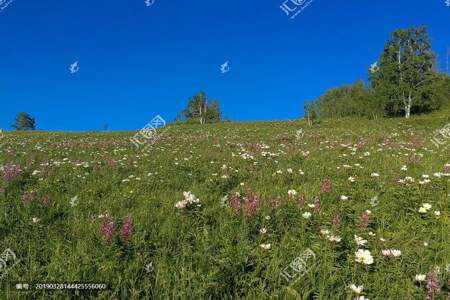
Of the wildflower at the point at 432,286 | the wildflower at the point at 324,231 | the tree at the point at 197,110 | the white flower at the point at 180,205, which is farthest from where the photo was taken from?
the tree at the point at 197,110

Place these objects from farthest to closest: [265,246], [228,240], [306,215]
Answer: [306,215], [228,240], [265,246]

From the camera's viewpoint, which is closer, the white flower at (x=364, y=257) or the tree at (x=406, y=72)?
the white flower at (x=364, y=257)

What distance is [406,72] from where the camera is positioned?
53.2 m

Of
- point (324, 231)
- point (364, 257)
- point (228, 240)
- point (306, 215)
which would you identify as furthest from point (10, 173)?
point (364, 257)

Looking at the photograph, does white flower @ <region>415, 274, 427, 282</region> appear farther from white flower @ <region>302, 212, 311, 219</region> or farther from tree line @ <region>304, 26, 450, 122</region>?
tree line @ <region>304, 26, 450, 122</region>

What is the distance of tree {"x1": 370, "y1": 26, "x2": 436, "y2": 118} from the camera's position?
52.9 meters

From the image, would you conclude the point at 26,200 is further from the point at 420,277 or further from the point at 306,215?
the point at 420,277

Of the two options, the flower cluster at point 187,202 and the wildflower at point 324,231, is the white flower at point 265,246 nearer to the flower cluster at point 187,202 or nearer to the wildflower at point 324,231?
the wildflower at point 324,231

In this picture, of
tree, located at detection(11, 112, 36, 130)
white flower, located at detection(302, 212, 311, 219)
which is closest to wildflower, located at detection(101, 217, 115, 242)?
white flower, located at detection(302, 212, 311, 219)

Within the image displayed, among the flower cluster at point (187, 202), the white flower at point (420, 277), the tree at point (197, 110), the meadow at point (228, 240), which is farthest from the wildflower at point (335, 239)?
the tree at point (197, 110)

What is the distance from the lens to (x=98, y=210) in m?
5.82

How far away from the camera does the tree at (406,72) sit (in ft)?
174

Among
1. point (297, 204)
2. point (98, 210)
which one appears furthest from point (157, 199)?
point (297, 204)

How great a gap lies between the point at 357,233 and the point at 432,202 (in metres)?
2.42
